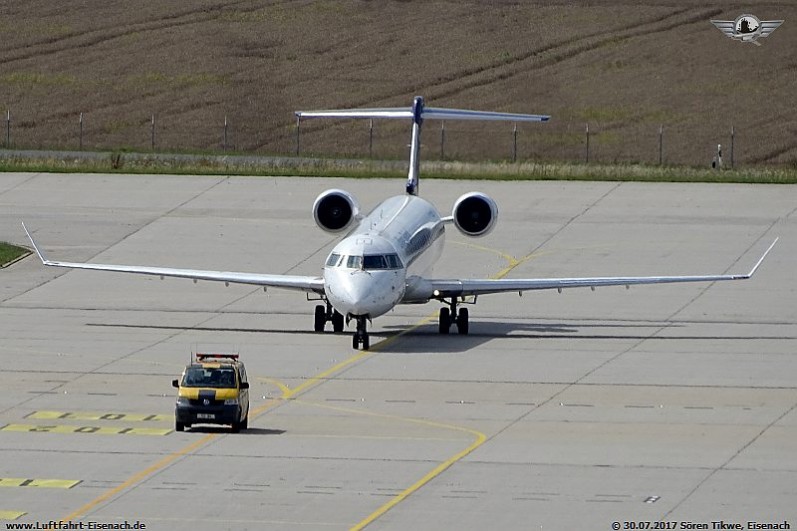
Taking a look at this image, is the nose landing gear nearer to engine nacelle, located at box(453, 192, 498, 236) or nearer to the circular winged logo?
engine nacelle, located at box(453, 192, 498, 236)

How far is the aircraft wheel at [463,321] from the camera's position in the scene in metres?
40.1

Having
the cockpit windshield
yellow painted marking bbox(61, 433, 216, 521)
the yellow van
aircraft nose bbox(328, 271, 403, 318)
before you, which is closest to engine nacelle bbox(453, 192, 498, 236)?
the cockpit windshield

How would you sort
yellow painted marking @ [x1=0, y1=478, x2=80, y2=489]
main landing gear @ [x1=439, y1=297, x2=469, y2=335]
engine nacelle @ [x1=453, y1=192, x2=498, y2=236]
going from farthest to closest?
1. engine nacelle @ [x1=453, y1=192, x2=498, y2=236]
2. main landing gear @ [x1=439, y1=297, x2=469, y2=335]
3. yellow painted marking @ [x1=0, y1=478, x2=80, y2=489]

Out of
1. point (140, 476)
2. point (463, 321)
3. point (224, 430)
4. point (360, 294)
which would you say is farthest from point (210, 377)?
point (463, 321)

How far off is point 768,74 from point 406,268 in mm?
51322

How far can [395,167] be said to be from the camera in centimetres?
6850

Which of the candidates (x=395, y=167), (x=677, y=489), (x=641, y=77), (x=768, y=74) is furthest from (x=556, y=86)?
(x=677, y=489)

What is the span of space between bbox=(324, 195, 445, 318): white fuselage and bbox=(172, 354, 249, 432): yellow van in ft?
25.7

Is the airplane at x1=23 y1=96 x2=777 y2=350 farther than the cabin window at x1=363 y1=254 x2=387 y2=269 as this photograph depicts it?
No

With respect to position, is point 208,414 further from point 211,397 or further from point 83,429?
point 83,429

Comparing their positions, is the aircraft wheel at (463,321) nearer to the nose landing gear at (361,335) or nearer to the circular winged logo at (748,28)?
the nose landing gear at (361,335)

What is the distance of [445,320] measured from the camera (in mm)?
40094

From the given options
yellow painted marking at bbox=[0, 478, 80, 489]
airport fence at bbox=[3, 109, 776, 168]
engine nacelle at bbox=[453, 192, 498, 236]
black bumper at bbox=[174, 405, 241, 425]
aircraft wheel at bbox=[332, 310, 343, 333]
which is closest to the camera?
yellow painted marking at bbox=[0, 478, 80, 489]

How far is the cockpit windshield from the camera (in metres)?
37.1
